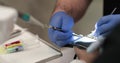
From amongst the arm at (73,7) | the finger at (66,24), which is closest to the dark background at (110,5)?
the arm at (73,7)

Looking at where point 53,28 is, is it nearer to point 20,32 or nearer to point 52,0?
point 20,32

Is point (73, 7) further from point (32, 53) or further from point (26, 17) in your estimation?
point (26, 17)

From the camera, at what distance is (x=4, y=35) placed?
0.33 meters

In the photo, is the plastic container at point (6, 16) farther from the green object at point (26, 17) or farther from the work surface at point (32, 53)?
the work surface at point (32, 53)

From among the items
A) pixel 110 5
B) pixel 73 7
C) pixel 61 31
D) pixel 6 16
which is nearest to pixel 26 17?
pixel 6 16

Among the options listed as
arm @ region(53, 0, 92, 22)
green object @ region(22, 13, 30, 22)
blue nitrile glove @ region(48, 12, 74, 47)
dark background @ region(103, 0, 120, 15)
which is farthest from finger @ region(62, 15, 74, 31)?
green object @ region(22, 13, 30, 22)

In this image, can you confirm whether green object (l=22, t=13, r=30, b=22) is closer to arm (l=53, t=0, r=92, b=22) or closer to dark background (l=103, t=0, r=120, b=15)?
arm (l=53, t=0, r=92, b=22)

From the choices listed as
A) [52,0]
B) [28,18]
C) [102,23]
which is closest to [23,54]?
[102,23]

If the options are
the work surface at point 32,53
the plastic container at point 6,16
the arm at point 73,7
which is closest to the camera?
the plastic container at point 6,16

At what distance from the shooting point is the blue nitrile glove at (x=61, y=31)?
0.75 m

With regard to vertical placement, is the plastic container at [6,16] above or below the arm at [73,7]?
below

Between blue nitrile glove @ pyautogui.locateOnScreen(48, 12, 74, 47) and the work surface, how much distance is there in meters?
0.04

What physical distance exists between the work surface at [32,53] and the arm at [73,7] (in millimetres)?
177

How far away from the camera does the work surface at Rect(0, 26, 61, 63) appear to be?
0.72 metres
